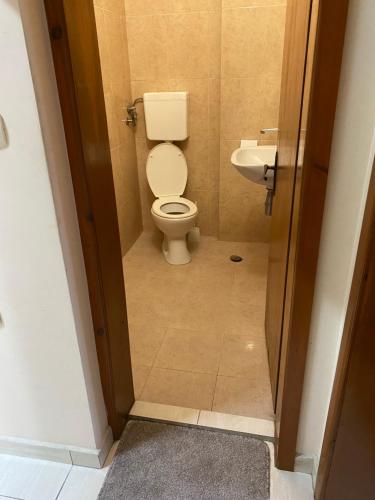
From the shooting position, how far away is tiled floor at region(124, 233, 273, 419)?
1629 millimetres

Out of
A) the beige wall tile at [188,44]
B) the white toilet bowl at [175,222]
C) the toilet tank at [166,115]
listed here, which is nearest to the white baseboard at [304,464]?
the white toilet bowl at [175,222]

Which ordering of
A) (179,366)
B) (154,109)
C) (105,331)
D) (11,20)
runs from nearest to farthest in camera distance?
(11,20)
(105,331)
(179,366)
(154,109)

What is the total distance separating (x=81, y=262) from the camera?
1.11 meters

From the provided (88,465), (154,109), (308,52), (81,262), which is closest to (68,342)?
(81,262)

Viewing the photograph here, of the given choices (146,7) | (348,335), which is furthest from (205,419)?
(146,7)

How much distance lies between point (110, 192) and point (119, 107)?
1705 millimetres

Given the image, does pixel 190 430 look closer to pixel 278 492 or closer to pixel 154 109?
pixel 278 492

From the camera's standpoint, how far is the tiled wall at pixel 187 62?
2576 millimetres

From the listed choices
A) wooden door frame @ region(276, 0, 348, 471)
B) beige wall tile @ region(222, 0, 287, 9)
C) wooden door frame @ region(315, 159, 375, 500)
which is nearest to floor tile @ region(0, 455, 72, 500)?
wooden door frame @ region(276, 0, 348, 471)

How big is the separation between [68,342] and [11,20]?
847 mm

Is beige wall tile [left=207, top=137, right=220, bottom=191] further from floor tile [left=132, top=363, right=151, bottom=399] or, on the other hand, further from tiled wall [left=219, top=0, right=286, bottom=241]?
floor tile [left=132, top=363, right=151, bottom=399]

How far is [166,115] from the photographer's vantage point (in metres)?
2.73

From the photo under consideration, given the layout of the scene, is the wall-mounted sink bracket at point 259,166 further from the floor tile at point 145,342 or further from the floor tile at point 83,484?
the floor tile at point 83,484

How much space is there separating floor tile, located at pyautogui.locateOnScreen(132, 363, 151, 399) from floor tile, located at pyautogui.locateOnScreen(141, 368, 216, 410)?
0.02 metres
